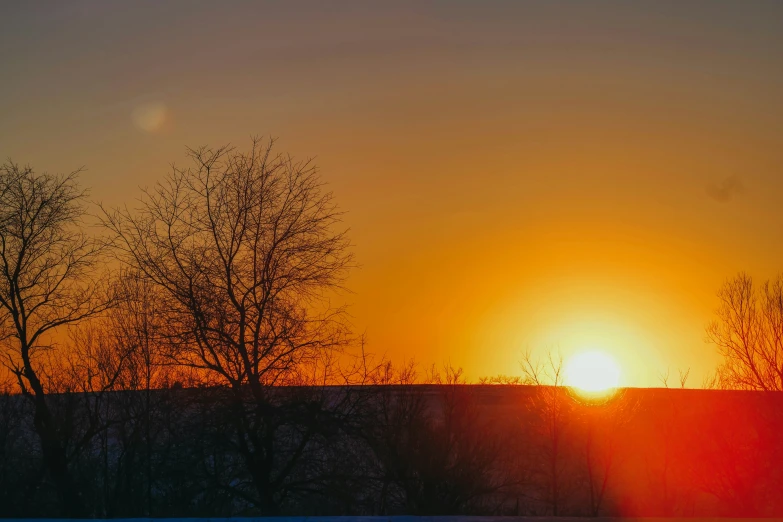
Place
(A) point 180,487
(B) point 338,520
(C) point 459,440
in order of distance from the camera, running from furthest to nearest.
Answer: (C) point 459,440
(A) point 180,487
(B) point 338,520

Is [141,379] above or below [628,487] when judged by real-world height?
above

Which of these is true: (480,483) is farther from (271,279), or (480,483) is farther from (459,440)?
(271,279)

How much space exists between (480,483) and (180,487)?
817 cm

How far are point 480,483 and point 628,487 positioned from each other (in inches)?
1237

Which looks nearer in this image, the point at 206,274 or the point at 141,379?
the point at 206,274

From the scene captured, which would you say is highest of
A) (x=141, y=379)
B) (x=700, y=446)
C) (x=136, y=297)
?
(x=136, y=297)

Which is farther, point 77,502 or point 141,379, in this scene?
point 141,379

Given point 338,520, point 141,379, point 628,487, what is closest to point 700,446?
point 628,487

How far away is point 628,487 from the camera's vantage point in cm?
4947

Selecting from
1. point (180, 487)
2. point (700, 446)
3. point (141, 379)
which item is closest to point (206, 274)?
point (180, 487)

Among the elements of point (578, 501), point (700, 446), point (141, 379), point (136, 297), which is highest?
point (136, 297)

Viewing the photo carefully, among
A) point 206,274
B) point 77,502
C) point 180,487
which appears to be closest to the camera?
point 206,274

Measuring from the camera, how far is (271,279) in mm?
17953

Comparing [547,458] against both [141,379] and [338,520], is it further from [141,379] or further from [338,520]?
[338,520]
